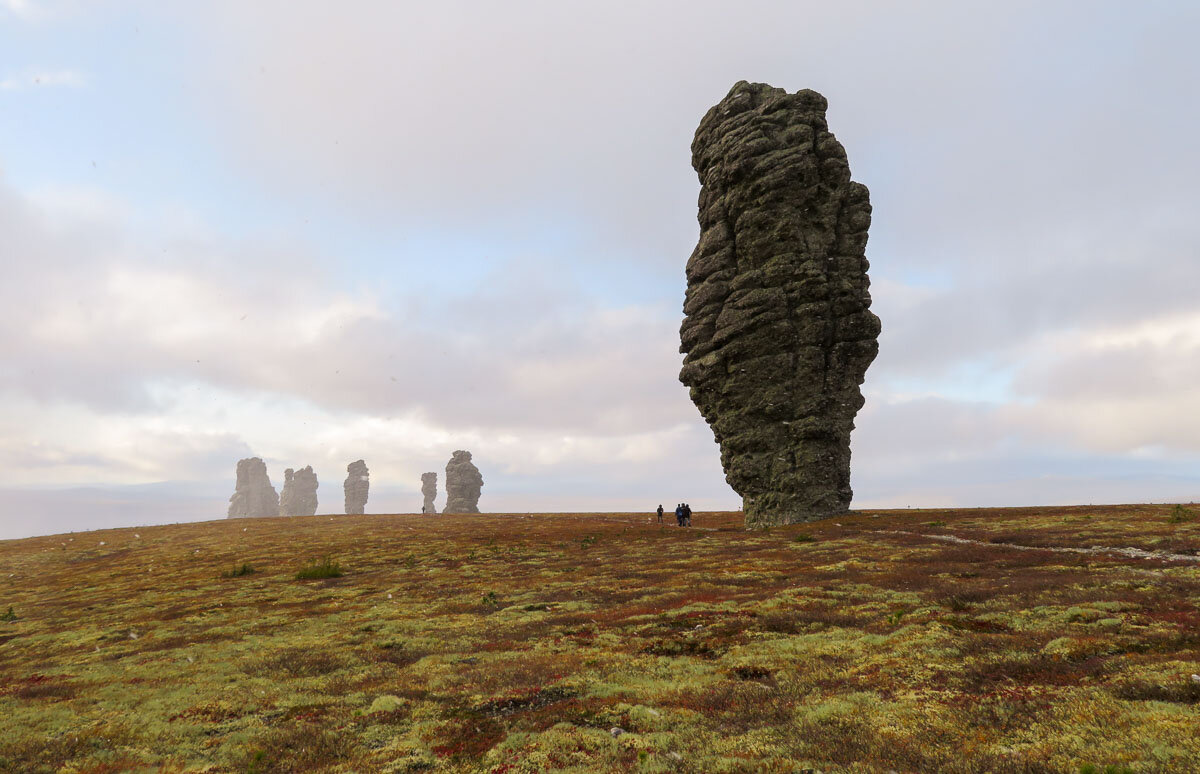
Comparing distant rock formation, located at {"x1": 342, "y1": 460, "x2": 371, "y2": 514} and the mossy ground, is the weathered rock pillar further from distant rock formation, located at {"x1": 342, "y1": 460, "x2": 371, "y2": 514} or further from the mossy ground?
the mossy ground

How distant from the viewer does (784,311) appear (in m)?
52.9

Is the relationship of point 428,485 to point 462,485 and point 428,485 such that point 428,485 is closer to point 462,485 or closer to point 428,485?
point 428,485

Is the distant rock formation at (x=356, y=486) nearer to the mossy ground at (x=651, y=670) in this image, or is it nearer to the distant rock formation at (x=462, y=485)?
the distant rock formation at (x=462, y=485)

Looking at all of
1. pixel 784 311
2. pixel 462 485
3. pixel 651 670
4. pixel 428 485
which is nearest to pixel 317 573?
pixel 651 670

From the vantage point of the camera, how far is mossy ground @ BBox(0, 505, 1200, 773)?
28.9 feet

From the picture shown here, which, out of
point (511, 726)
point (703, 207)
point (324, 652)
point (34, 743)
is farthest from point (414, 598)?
point (703, 207)

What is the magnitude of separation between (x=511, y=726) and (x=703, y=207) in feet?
201

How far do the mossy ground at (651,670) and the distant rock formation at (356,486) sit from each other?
179 m

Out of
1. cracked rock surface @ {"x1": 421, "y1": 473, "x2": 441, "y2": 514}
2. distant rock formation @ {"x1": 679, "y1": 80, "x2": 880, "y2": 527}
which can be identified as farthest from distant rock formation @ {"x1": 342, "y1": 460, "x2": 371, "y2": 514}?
distant rock formation @ {"x1": 679, "y1": 80, "x2": 880, "y2": 527}

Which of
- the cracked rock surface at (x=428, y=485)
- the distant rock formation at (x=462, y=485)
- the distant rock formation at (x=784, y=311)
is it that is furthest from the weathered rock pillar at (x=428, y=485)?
the distant rock formation at (x=784, y=311)

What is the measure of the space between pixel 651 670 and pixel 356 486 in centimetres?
20664

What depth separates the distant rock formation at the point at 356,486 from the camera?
196 meters

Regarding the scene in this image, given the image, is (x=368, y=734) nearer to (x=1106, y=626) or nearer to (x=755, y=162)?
(x=1106, y=626)

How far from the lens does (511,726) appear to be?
1045cm
